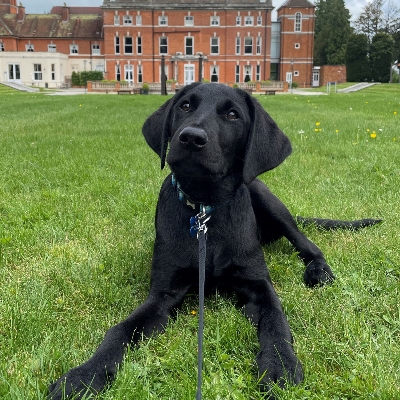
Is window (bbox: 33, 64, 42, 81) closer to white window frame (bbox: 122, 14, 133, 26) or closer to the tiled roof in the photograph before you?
the tiled roof

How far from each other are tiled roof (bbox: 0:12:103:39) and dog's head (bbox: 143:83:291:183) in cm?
5954

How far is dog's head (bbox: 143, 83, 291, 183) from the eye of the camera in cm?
232

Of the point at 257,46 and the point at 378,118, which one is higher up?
the point at 257,46

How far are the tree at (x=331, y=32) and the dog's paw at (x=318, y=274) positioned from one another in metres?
66.8

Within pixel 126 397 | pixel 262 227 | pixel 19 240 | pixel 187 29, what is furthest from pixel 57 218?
pixel 187 29

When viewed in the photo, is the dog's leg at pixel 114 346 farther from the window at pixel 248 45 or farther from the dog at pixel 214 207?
the window at pixel 248 45

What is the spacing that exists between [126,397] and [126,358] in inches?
11.6

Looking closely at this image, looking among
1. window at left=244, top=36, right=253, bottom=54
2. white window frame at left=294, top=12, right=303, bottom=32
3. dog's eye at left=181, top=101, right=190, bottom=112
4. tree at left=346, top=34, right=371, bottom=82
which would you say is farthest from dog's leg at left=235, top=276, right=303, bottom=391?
white window frame at left=294, top=12, right=303, bottom=32

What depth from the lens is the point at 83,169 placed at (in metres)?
6.28

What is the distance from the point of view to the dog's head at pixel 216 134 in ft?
7.61

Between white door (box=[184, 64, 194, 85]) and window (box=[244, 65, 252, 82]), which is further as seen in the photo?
window (box=[244, 65, 252, 82])

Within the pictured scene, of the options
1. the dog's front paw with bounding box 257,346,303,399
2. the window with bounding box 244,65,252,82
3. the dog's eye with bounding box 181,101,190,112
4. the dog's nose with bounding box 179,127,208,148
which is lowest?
the dog's front paw with bounding box 257,346,303,399

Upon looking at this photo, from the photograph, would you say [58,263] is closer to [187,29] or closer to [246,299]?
[246,299]

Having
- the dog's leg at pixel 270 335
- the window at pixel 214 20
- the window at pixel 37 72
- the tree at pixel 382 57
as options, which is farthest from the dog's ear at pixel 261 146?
the window at pixel 37 72
